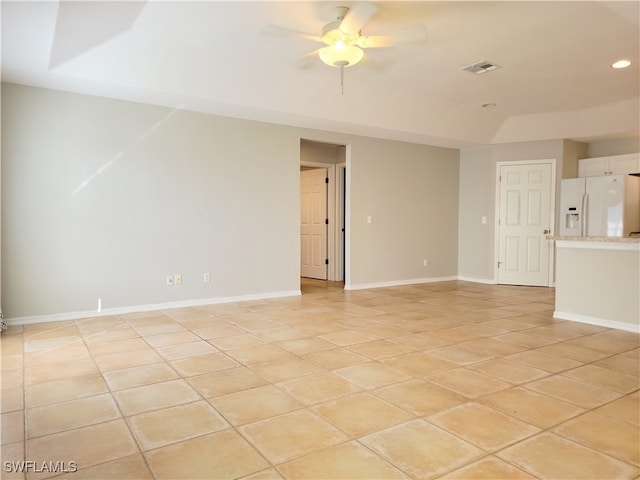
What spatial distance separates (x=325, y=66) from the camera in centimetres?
456

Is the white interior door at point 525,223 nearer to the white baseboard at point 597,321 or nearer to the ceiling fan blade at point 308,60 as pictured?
the white baseboard at point 597,321

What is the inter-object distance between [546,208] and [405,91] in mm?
3416

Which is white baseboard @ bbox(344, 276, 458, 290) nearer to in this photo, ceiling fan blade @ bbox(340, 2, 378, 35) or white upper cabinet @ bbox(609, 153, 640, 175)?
white upper cabinet @ bbox(609, 153, 640, 175)

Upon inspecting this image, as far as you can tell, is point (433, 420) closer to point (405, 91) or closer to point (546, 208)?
point (405, 91)

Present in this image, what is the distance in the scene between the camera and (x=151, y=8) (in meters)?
3.33

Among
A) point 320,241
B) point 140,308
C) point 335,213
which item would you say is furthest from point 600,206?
point 140,308

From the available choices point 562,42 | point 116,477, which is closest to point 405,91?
point 562,42

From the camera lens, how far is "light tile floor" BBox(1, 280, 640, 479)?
1875 millimetres

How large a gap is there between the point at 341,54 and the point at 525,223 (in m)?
5.18

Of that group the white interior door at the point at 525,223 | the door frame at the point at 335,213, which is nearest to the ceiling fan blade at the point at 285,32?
the door frame at the point at 335,213

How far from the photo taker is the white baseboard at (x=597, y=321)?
4.15 m

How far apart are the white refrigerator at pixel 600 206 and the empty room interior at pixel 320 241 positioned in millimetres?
34

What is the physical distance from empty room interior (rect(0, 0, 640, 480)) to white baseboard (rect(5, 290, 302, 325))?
26 mm

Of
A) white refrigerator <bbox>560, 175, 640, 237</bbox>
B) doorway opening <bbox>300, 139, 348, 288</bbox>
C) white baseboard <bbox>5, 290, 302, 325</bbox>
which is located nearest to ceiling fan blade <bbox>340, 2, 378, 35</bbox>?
white baseboard <bbox>5, 290, 302, 325</bbox>
